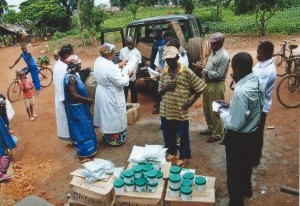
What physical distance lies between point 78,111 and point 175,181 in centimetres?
218

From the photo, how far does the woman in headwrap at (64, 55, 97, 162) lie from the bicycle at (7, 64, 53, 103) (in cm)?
415

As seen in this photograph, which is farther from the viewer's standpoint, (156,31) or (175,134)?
(156,31)

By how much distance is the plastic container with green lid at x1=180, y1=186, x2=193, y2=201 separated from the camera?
→ 332cm

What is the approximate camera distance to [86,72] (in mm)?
5715

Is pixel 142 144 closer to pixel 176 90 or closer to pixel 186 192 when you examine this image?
pixel 176 90

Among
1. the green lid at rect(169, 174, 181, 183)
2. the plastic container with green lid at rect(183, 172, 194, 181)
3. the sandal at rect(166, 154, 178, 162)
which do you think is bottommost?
the sandal at rect(166, 154, 178, 162)

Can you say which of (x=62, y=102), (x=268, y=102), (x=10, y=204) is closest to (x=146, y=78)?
(x=62, y=102)

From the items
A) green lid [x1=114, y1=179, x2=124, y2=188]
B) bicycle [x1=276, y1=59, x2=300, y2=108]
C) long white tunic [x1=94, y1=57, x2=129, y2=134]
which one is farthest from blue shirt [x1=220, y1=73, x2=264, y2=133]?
bicycle [x1=276, y1=59, x2=300, y2=108]

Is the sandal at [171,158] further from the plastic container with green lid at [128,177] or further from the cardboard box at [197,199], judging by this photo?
the plastic container with green lid at [128,177]

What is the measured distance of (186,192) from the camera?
130 inches

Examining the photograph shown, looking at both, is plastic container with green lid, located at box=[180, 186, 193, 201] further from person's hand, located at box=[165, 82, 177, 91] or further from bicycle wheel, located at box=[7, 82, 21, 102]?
bicycle wheel, located at box=[7, 82, 21, 102]

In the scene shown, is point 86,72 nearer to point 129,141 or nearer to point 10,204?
point 129,141

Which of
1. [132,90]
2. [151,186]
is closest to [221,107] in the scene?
[151,186]

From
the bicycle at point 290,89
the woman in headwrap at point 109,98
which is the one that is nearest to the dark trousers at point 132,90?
the woman in headwrap at point 109,98
